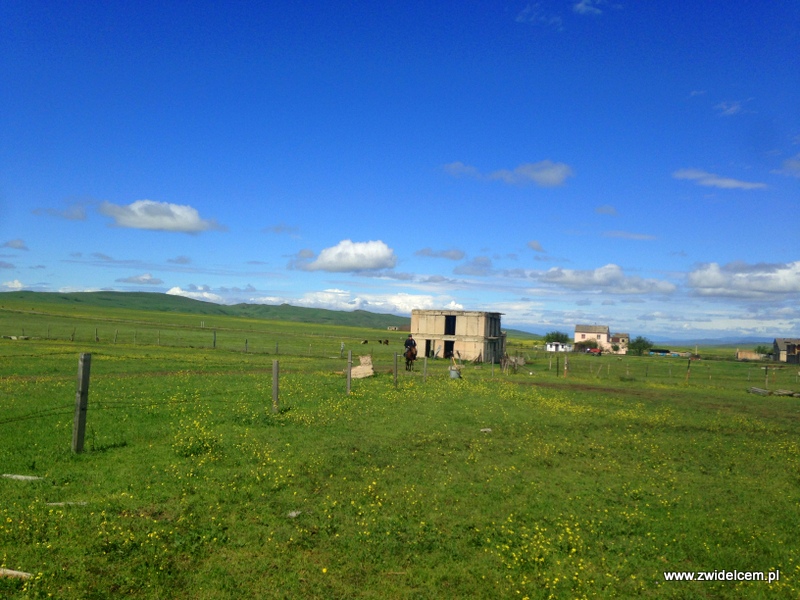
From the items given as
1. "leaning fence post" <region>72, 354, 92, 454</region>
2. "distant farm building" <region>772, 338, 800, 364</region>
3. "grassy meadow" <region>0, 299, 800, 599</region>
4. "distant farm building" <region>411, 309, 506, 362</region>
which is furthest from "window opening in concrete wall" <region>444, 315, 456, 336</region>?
"distant farm building" <region>772, 338, 800, 364</region>

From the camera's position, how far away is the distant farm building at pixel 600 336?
15471cm

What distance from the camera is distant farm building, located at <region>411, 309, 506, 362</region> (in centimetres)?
6856

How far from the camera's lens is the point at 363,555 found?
9.66 metres

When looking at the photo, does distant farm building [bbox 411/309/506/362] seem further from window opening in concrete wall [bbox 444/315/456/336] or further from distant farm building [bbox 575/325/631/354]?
distant farm building [bbox 575/325/631/354]

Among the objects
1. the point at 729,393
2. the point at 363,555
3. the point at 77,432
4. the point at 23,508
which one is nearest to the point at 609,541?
the point at 363,555

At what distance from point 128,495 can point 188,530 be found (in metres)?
1.96

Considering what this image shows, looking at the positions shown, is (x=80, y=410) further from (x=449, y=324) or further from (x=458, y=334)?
(x=449, y=324)

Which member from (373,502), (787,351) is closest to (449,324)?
(373,502)

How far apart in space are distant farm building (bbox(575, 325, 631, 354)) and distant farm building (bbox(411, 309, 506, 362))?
91.2 meters

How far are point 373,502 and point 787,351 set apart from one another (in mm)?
143777

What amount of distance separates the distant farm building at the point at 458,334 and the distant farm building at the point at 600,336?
299 feet

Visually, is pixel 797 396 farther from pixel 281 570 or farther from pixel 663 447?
pixel 281 570

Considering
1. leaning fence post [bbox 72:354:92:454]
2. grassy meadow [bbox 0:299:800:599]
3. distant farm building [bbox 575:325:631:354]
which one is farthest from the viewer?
distant farm building [bbox 575:325:631:354]

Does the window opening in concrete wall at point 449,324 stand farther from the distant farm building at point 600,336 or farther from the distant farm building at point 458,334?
the distant farm building at point 600,336
